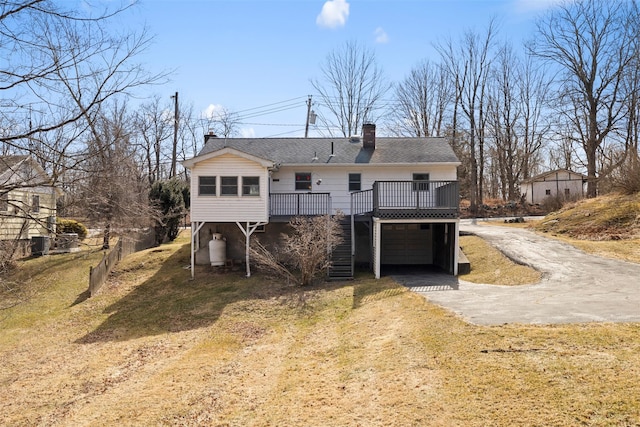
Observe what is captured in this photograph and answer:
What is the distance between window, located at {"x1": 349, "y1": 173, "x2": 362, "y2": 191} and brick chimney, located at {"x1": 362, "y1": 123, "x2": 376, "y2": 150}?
1997 millimetres

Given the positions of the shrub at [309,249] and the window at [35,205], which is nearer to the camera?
the window at [35,205]

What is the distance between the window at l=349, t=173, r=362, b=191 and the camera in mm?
17750

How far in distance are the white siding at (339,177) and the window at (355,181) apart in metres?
0.13

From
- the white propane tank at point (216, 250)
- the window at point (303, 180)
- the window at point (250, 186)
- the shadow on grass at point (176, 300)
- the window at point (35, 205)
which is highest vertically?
the window at point (303, 180)

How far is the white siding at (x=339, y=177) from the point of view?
17.6 metres

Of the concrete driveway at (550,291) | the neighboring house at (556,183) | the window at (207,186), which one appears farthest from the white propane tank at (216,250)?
the neighboring house at (556,183)

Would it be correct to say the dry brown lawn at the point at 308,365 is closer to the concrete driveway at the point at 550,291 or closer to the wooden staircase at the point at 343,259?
the concrete driveway at the point at 550,291

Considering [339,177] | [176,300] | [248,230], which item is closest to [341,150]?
[339,177]

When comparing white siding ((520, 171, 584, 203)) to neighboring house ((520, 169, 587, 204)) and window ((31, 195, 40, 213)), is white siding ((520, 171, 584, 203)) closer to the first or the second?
neighboring house ((520, 169, 587, 204))

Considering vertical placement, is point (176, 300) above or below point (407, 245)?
below

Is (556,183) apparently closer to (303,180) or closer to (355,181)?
(355,181)

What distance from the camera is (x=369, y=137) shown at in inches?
748

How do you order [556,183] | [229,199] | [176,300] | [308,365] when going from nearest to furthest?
[308,365] < [176,300] < [229,199] < [556,183]

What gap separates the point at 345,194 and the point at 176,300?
323 inches
